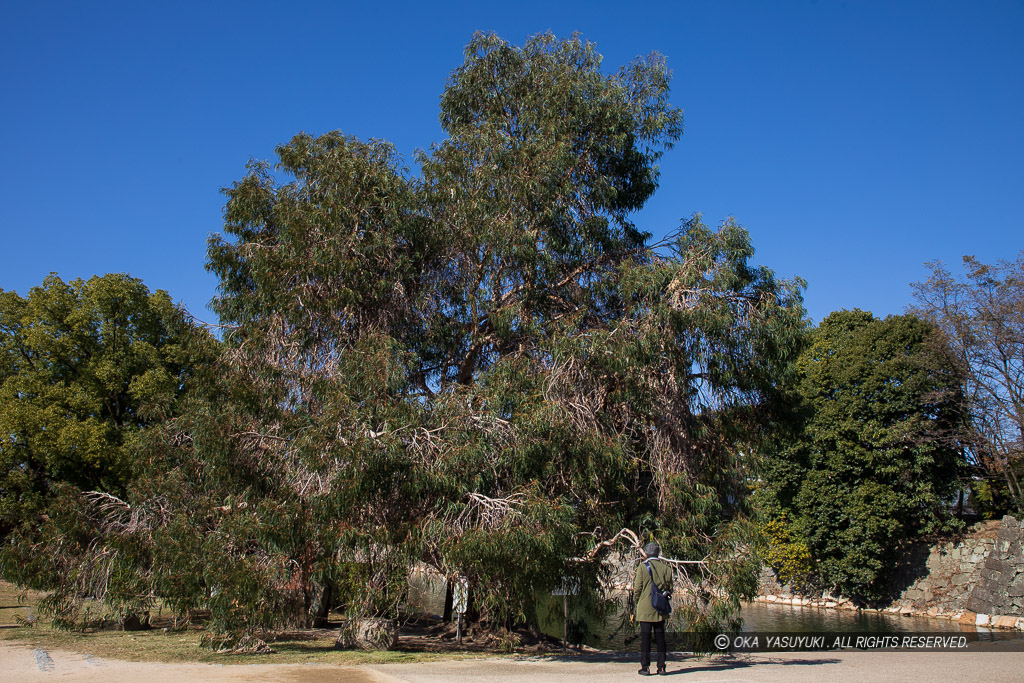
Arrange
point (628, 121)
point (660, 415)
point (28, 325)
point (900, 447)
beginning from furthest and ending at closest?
point (28, 325)
point (900, 447)
point (628, 121)
point (660, 415)

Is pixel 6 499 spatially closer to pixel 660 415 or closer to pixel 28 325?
pixel 28 325

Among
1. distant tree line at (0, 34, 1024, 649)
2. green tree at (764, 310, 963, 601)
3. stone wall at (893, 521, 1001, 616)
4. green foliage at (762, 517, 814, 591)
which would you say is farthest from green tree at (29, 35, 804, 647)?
green foliage at (762, 517, 814, 591)

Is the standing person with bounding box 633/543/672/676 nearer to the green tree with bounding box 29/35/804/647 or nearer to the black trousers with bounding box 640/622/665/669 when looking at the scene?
the black trousers with bounding box 640/622/665/669

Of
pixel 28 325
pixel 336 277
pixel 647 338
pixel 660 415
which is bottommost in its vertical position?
pixel 660 415

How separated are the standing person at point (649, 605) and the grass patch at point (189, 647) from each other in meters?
2.68

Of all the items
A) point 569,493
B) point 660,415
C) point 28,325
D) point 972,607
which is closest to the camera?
point 569,493

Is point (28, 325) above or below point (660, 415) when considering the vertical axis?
above

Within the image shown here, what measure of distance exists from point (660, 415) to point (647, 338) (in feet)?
4.23

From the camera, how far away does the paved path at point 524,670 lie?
257 inches

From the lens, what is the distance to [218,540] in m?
8.58

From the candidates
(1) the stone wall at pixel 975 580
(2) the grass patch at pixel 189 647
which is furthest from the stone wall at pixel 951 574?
(2) the grass patch at pixel 189 647

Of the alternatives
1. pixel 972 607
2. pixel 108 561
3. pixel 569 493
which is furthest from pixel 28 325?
pixel 972 607

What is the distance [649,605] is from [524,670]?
1.57m

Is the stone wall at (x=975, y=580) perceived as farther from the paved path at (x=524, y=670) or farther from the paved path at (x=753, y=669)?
the paved path at (x=524, y=670)
